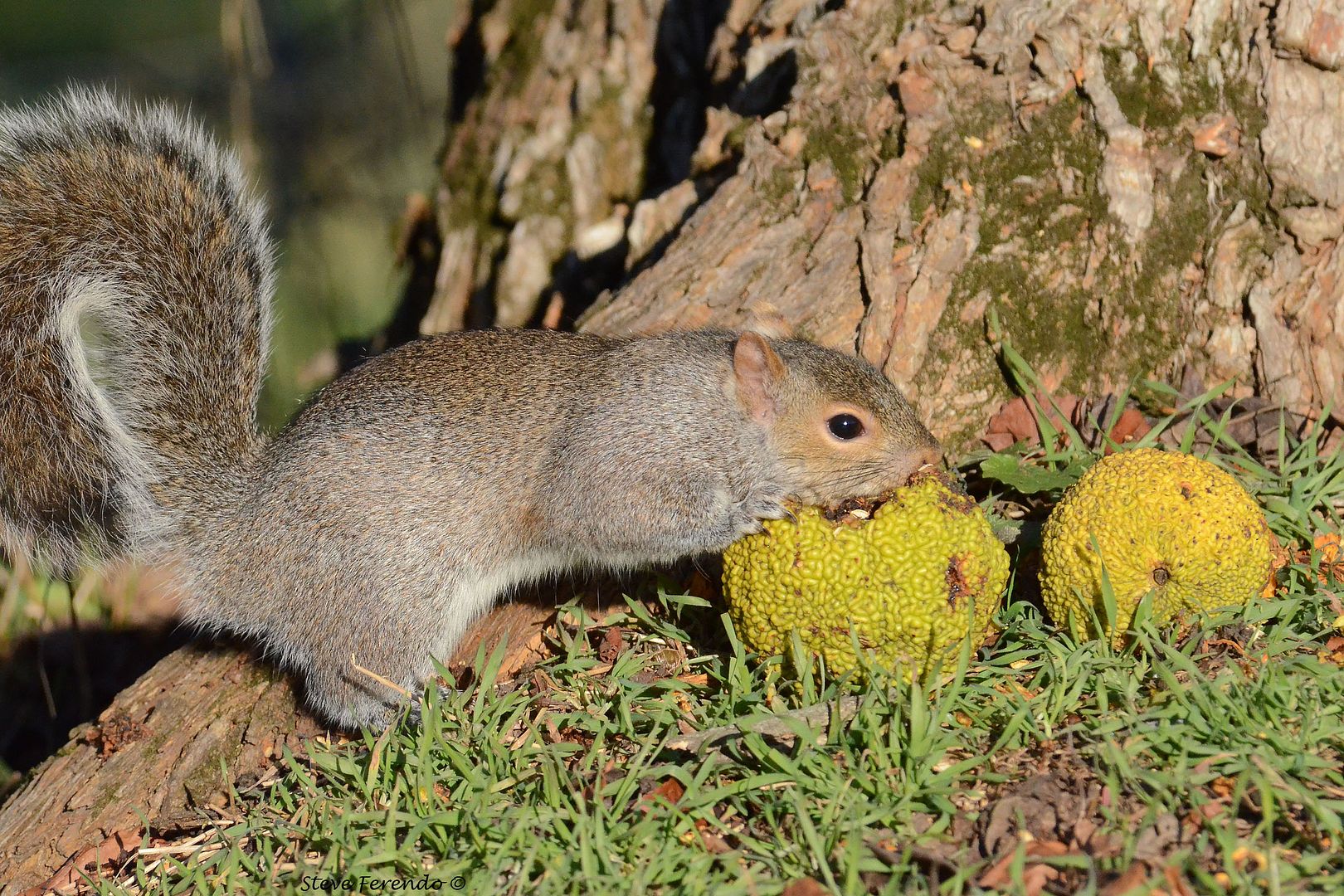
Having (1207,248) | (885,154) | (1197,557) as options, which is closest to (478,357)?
(885,154)

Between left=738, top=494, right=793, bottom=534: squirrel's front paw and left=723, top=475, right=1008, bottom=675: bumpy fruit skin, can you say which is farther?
left=738, top=494, right=793, bottom=534: squirrel's front paw

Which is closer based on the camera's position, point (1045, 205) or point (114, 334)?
point (114, 334)

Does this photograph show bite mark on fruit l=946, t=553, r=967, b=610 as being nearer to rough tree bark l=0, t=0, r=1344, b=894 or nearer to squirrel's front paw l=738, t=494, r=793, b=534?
squirrel's front paw l=738, t=494, r=793, b=534

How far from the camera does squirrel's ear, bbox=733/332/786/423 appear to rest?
11.0 ft

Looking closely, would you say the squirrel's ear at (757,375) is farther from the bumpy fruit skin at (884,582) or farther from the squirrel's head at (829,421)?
the bumpy fruit skin at (884,582)

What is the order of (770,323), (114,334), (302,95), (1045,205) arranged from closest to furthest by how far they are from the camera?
(114,334) → (770,323) → (1045,205) → (302,95)

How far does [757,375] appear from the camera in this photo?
3453 millimetres

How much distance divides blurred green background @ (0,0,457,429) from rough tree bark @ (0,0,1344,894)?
299cm

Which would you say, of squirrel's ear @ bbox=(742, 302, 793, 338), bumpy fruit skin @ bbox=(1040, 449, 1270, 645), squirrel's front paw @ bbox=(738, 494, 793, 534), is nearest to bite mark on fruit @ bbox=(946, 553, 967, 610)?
bumpy fruit skin @ bbox=(1040, 449, 1270, 645)

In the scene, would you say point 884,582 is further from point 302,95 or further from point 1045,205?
point 302,95

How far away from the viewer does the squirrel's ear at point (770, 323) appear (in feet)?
12.6

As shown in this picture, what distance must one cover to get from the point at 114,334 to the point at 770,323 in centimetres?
211

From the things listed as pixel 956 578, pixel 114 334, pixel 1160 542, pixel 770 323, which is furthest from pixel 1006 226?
pixel 114 334

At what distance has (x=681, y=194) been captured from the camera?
4.71m
